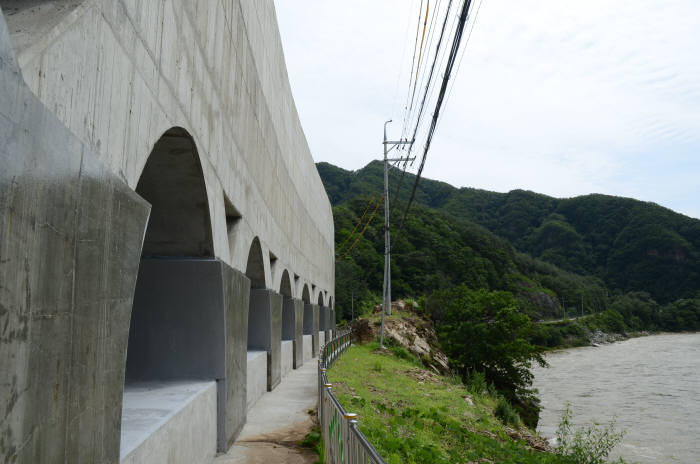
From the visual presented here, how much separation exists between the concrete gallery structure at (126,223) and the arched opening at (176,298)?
2 cm

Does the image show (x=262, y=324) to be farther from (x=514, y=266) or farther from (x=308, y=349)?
(x=514, y=266)

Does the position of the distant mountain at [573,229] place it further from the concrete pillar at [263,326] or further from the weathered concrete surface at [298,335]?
the concrete pillar at [263,326]

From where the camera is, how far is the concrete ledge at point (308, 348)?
25.1 metres

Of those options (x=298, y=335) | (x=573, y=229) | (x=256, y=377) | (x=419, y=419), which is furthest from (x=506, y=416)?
(x=573, y=229)

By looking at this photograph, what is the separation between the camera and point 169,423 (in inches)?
221

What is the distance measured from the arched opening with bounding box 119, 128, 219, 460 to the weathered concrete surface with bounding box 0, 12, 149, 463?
3241 mm

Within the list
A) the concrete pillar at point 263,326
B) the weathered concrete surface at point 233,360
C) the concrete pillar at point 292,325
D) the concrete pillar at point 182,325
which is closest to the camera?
the concrete pillar at point 182,325

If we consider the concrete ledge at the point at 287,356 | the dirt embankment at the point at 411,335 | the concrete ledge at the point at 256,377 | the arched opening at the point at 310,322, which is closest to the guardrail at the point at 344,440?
the concrete ledge at the point at 256,377

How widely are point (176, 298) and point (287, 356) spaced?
12.0 meters

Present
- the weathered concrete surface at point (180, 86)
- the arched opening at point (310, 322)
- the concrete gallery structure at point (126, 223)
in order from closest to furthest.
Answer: the concrete gallery structure at point (126, 223) < the weathered concrete surface at point (180, 86) < the arched opening at point (310, 322)

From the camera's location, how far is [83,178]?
335cm

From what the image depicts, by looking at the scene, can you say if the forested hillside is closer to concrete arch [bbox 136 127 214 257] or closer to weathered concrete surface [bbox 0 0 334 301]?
weathered concrete surface [bbox 0 0 334 301]

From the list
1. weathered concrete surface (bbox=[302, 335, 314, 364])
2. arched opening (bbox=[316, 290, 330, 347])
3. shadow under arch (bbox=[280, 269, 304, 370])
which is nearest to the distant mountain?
arched opening (bbox=[316, 290, 330, 347])

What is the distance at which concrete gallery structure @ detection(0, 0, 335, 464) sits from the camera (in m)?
2.71
